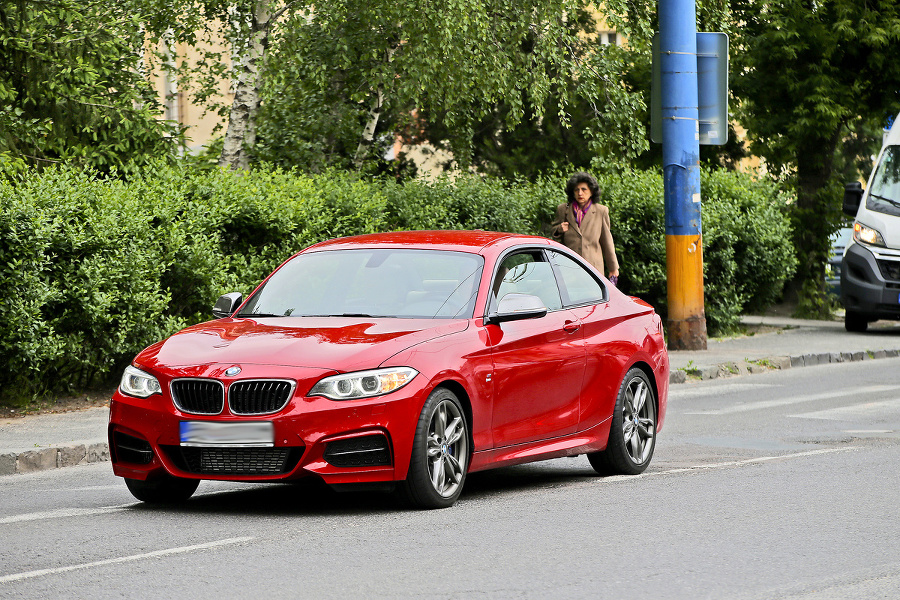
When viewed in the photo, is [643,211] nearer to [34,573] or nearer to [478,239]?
[478,239]

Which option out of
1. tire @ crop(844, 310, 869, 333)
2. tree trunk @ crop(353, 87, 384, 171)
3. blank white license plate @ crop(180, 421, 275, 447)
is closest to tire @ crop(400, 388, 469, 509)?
blank white license plate @ crop(180, 421, 275, 447)

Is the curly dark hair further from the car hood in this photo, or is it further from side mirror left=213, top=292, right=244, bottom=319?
the car hood

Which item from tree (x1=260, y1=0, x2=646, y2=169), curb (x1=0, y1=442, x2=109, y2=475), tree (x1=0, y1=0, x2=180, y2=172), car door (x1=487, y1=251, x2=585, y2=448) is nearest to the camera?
car door (x1=487, y1=251, x2=585, y2=448)

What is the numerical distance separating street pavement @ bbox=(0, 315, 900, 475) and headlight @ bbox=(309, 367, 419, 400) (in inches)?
143

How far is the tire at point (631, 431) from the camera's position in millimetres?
8930

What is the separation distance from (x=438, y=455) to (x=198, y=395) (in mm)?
1258

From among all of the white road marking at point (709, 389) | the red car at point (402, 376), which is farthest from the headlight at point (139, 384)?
the white road marking at point (709, 389)

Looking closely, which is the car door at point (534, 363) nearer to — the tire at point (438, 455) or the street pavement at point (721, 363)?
the tire at point (438, 455)

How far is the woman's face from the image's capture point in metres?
15.8

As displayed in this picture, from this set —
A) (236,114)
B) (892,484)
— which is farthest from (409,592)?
(236,114)

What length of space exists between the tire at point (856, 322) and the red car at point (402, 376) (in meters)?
13.0

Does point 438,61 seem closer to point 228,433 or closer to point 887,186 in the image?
point 887,186

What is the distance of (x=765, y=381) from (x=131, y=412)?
32.5 ft

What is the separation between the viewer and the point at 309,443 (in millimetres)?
7055
